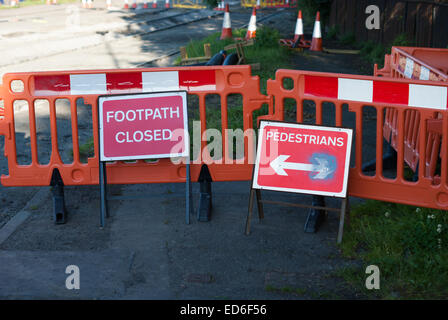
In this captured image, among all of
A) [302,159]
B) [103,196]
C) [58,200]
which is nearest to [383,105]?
[302,159]

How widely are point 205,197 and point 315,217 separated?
1007mm

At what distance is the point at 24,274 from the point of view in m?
4.75

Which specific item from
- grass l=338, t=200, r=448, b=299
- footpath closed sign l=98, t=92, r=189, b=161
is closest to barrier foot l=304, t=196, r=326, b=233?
grass l=338, t=200, r=448, b=299

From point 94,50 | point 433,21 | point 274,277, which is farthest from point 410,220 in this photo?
point 94,50

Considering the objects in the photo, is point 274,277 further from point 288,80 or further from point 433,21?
point 433,21

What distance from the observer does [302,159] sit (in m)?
5.51

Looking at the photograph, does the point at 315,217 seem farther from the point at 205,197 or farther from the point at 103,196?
the point at 103,196

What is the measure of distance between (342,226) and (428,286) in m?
1.00

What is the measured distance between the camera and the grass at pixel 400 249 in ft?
14.7

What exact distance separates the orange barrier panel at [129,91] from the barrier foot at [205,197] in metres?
0.06

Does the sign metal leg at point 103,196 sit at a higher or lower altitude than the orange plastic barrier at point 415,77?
lower

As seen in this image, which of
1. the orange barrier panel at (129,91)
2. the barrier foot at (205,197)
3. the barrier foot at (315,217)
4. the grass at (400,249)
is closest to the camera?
the grass at (400,249)

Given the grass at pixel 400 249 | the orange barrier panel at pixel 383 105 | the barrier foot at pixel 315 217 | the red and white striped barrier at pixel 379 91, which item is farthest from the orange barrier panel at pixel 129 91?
the grass at pixel 400 249

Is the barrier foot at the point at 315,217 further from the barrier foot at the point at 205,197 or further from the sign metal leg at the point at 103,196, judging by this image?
the sign metal leg at the point at 103,196
